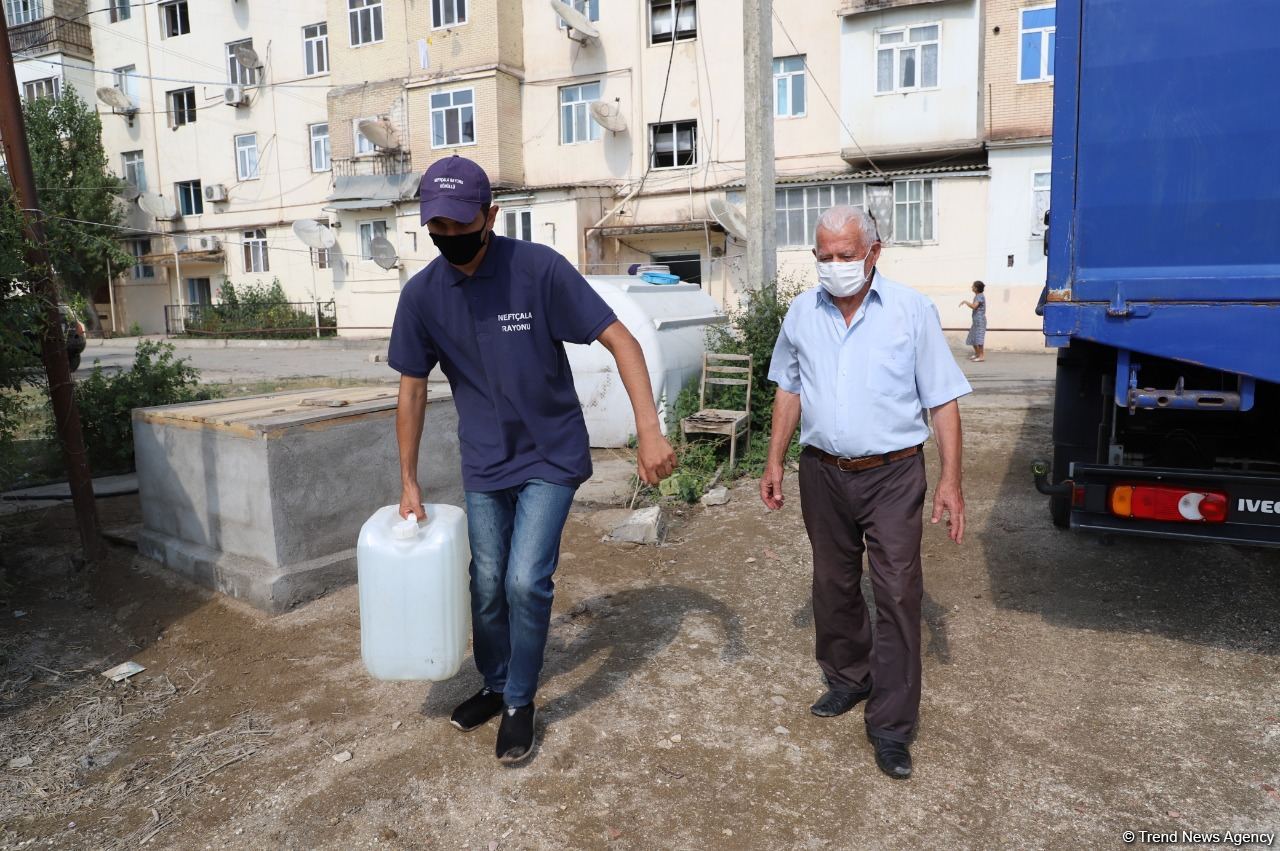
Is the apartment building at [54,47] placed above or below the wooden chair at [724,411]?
above

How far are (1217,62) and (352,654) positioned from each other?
157 inches

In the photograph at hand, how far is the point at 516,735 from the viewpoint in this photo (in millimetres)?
2910

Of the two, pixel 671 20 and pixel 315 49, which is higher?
pixel 315 49

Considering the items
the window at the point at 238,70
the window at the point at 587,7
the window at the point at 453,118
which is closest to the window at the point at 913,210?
the window at the point at 587,7

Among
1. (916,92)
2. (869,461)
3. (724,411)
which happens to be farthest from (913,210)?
(869,461)

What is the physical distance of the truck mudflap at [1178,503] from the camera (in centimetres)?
319

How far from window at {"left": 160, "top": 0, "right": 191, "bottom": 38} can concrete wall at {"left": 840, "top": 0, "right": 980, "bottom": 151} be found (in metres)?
21.7

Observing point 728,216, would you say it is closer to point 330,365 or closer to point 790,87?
point 790,87

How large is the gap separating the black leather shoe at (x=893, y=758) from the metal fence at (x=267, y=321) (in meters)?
25.3

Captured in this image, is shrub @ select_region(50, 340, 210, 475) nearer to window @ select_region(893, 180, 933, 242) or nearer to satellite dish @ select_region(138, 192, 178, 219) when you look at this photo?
window @ select_region(893, 180, 933, 242)

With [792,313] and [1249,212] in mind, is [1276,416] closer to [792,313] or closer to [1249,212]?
[1249,212]

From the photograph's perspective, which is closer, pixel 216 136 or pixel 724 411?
pixel 724 411

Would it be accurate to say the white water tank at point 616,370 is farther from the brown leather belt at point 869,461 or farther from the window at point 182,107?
the window at point 182,107

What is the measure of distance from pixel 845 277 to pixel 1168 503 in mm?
1569
